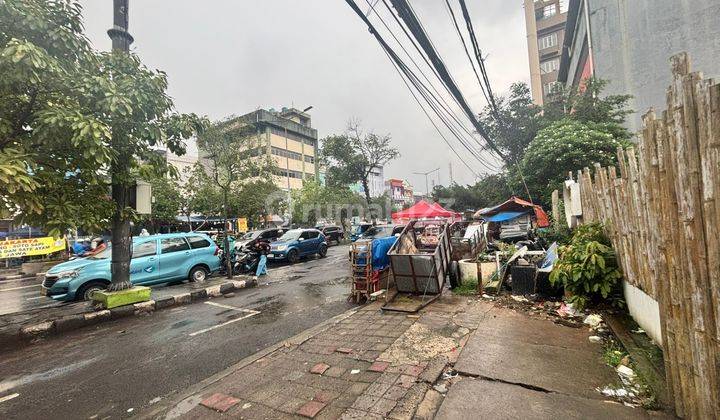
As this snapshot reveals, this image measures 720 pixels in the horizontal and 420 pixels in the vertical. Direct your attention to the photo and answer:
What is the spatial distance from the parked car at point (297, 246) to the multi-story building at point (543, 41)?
1360 inches

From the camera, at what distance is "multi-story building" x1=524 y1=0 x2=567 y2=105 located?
39.8 meters

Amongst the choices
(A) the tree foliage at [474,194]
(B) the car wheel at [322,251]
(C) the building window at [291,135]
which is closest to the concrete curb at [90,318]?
(B) the car wheel at [322,251]

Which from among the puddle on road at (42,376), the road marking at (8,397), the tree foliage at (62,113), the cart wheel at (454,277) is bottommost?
the puddle on road at (42,376)

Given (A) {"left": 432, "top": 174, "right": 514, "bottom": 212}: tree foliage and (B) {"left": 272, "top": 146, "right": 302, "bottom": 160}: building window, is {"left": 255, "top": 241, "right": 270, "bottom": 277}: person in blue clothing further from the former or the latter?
(B) {"left": 272, "top": 146, "right": 302, "bottom": 160}: building window

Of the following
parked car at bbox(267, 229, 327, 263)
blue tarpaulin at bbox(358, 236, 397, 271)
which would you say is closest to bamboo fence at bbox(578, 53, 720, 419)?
blue tarpaulin at bbox(358, 236, 397, 271)

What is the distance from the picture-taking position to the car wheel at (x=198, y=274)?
1081 cm

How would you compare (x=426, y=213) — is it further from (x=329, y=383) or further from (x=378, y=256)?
(x=329, y=383)

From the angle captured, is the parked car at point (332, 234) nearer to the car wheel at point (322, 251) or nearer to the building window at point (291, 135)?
the car wheel at point (322, 251)

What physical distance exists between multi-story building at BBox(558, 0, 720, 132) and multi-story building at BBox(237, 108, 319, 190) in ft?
119

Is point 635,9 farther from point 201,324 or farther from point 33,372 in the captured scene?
point 33,372

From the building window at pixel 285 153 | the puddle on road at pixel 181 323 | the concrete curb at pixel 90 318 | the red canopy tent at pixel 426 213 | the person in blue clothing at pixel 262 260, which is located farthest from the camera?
the building window at pixel 285 153

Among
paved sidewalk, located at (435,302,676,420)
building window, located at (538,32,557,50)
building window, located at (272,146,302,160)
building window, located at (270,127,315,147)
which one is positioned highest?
building window, located at (538,32,557,50)

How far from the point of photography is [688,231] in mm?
2254

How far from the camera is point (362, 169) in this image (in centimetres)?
3150
